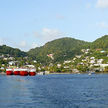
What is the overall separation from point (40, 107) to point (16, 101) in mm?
9479

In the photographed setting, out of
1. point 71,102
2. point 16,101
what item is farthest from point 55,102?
point 16,101

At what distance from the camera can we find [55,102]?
203 ft

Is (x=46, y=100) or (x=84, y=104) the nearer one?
(x=84, y=104)

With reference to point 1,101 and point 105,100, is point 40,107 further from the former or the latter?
point 105,100

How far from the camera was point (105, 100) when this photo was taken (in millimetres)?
63438

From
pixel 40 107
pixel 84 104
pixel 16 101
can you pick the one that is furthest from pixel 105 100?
pixel 16 101

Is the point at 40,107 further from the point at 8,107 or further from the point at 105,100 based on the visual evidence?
the point at 105,100

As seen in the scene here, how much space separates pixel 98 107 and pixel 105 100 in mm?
9394

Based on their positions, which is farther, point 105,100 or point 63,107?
point 105,100

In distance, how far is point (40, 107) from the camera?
55.6m

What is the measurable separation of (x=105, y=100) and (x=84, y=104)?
24.3 ft

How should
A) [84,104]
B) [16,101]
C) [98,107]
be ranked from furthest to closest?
[16,101], [84,104], [98,107]

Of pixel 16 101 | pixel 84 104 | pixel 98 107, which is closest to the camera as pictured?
pixel 98 107

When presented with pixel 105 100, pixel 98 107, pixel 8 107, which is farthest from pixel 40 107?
pixel 105 100
